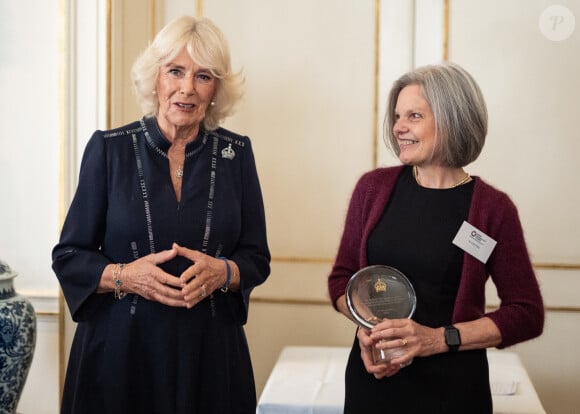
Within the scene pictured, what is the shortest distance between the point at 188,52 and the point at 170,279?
0.64m

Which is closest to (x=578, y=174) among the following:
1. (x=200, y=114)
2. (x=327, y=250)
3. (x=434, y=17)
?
(x=434, y=17)

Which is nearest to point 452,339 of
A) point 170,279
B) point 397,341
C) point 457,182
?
point 397,341

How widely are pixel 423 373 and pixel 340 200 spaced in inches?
72.0

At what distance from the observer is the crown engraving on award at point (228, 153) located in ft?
7.13

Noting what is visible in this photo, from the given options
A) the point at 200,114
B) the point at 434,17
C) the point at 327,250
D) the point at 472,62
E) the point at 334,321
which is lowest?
the point at 334,321

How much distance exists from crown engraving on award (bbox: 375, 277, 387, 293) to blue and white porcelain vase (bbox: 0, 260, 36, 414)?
4.84ft

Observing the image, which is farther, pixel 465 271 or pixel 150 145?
pixel 150 145

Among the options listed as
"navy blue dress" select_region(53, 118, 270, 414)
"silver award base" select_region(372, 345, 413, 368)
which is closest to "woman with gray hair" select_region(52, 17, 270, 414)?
"navy blue dress" select_region(53, 118, 270, 414)

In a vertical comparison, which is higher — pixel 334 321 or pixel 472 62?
pixel 472 62

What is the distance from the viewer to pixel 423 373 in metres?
1.87

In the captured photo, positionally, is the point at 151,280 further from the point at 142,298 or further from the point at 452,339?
the point at 452,339

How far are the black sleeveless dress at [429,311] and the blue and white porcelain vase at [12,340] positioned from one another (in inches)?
52.9

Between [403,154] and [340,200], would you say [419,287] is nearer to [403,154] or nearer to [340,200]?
[403,154]

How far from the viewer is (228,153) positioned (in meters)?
2.18
